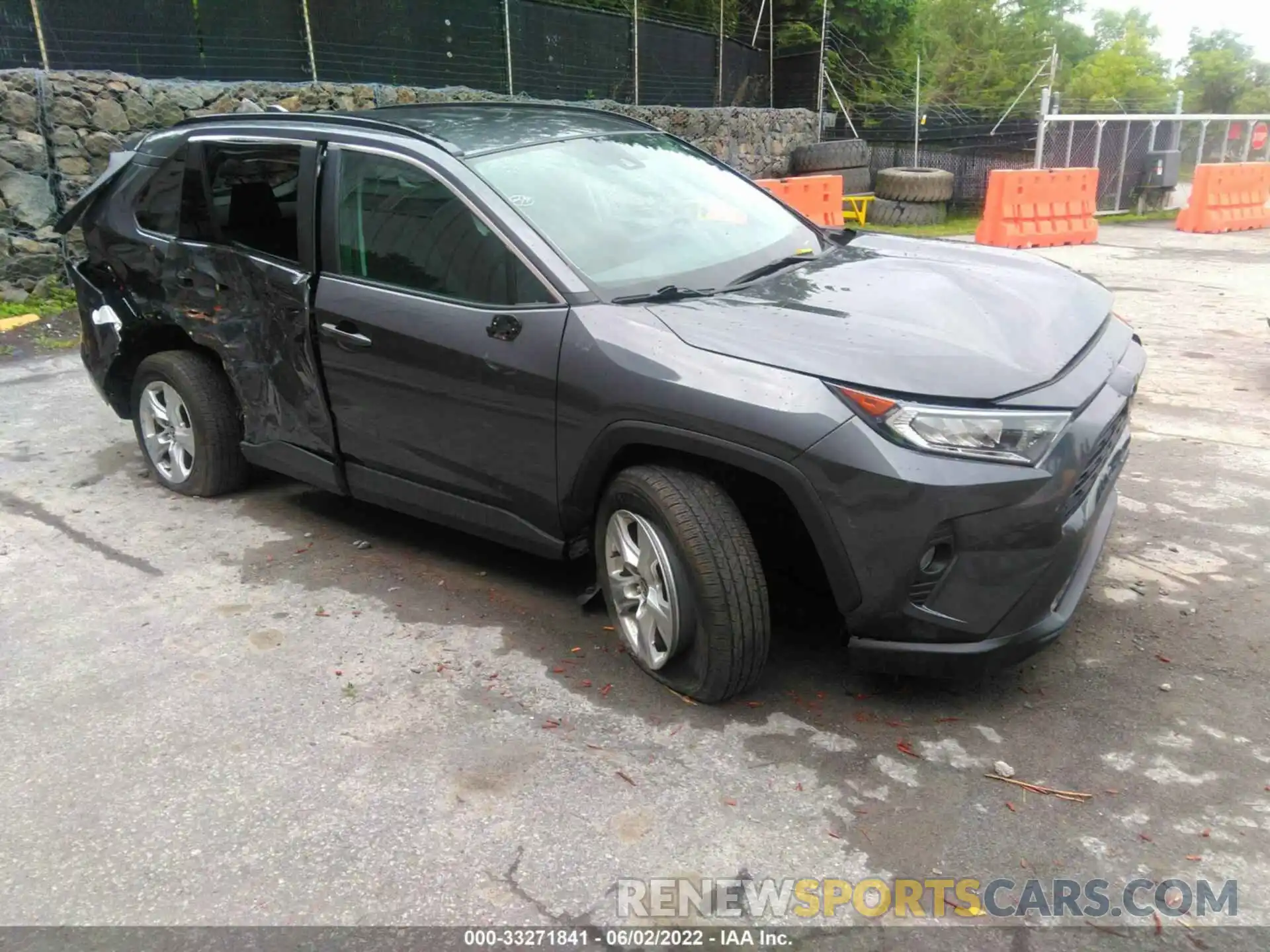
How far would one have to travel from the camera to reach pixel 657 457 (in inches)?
126

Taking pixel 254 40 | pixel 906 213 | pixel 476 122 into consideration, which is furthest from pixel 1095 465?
pixel 906 213

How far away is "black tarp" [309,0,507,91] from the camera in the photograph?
12727mm

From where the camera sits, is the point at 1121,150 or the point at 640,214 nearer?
the point at 640,214

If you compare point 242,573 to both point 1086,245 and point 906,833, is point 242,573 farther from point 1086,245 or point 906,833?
point 1086,245

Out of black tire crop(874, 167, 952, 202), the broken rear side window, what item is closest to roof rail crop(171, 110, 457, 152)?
the broken rear side window


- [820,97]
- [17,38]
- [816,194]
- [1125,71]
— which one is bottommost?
[816,194]

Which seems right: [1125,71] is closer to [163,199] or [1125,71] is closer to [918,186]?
[918,186]

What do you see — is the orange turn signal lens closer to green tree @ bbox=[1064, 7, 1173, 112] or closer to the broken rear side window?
the broken rear side window

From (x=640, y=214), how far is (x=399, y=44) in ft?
37.5

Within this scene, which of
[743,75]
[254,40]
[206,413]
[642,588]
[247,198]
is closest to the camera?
[642,588]

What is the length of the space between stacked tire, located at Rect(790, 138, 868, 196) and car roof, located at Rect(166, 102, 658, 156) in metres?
14.5

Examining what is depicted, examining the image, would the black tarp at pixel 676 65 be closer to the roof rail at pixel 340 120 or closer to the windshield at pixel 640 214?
the roof rail at pixel 340 120

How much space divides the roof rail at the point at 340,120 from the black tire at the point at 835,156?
15.2 metres

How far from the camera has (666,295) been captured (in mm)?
3357
